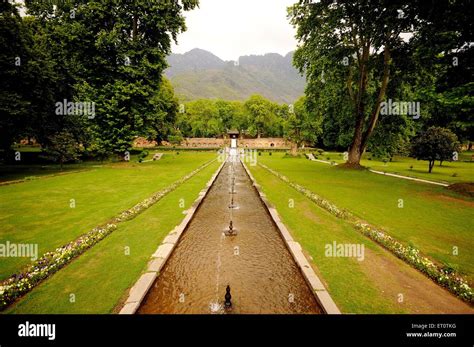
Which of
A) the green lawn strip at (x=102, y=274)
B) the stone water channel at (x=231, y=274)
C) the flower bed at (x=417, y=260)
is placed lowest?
the stone water channel at (x=231, y=274)

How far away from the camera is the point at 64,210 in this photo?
1047 cm

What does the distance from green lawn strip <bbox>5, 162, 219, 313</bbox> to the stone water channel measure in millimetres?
683

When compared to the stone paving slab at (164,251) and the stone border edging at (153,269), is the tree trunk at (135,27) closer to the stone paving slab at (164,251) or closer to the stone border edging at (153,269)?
the stone border edging at (153,269)

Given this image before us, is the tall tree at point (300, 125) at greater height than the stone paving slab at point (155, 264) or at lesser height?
greater

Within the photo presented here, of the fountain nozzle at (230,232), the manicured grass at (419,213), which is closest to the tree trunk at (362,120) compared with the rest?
the manicured grass at (419,213)

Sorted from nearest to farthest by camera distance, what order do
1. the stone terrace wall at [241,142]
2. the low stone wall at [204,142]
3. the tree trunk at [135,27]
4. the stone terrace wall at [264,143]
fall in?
the tree trunk at [135,27]
the stone terrace wall at [241,142]
the stone terrace wall at [264,143]
the low stone wall at [204,142]

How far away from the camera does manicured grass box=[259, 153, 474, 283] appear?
7.16 meters

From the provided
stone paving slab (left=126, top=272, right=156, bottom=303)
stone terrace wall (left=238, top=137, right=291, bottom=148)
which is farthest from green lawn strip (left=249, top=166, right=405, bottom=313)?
stone terrace wall (left=238, top=137, right=291, bottom=148)

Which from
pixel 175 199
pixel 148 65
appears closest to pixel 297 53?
pixel 148 65

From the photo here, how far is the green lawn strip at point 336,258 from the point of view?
4664 mm

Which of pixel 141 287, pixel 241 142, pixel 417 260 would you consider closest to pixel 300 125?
pixel 241 142

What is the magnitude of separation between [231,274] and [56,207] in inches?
388

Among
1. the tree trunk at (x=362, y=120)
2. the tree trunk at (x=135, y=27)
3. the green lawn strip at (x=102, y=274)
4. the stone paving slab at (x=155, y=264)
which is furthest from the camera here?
the tree trunk at (x=135, y=27)

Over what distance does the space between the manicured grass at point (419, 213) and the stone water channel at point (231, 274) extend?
4.37 m
